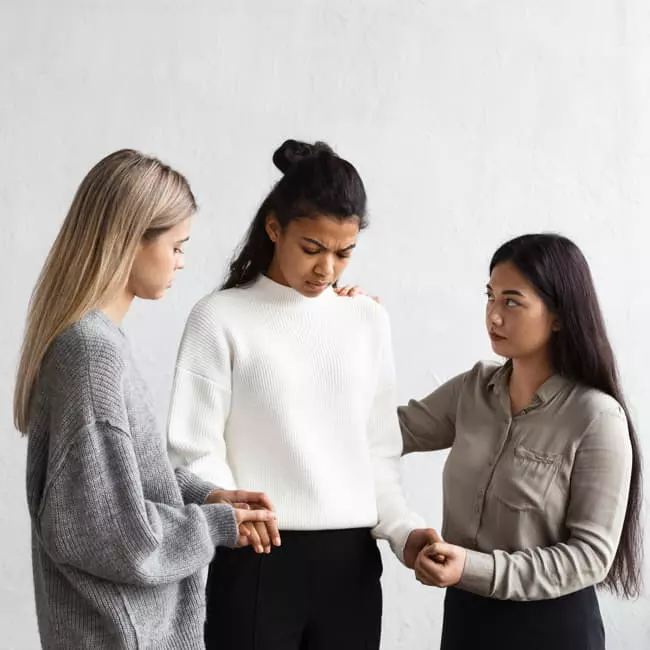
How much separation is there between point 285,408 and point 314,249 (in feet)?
0.89

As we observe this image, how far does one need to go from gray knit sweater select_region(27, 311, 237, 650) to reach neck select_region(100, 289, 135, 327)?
30 millimetres

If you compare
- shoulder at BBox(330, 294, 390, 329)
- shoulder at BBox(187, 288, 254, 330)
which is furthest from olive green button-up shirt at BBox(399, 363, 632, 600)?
shoulder at BBox(187, 288, 254, 330)

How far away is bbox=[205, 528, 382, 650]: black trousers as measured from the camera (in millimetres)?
1650

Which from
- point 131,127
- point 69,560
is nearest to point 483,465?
point 69,560

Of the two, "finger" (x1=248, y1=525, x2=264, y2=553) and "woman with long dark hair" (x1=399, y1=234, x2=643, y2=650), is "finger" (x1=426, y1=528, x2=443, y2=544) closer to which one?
"woman with long dark hair" (x1=399, y1=234, x2=643, y2=650)

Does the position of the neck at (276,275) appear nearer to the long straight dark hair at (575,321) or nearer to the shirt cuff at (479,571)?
the long straight dark hair at (575,321)

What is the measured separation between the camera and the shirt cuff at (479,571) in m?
1.61

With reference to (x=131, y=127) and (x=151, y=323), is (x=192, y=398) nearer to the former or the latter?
(x=151, y=323)

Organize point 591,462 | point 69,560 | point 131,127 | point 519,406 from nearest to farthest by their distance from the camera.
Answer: point 69,560 → point 591,462 → point 519,406 → point 131,127

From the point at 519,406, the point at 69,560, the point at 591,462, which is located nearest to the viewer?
the point at 69,560

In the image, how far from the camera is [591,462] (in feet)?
5.38

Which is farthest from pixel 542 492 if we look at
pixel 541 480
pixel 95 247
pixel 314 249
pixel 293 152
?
pixel 95 247

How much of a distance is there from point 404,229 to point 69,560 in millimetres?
1766

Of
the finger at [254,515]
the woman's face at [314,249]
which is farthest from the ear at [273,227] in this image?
the finger at [254,515]
